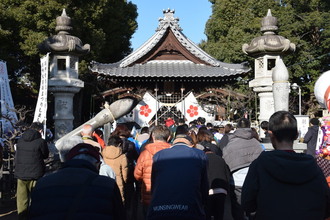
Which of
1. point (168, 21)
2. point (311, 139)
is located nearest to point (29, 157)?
point (311, 139)

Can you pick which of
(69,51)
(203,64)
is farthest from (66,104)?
(203,64)

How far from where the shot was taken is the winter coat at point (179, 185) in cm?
305

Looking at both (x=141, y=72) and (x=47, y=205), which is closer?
(x=47, y=205)

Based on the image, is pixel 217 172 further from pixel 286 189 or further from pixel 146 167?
pixel 286 189

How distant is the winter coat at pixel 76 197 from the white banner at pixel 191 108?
1344cm

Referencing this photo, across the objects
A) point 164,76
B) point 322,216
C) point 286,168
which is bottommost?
point 322,216

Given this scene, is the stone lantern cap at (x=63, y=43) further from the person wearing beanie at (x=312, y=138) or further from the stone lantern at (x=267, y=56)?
the person wearing beanie at (x=312, y=138)

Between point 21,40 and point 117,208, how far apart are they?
17811mm

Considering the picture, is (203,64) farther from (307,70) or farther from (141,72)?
(307,70)

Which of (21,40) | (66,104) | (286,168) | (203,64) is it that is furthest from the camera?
(21,40)

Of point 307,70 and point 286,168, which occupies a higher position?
point 307,70

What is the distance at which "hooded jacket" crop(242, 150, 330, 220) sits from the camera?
2.47m

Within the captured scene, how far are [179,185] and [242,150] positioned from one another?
6.07 feet

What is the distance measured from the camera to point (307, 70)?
2395 centimetres
